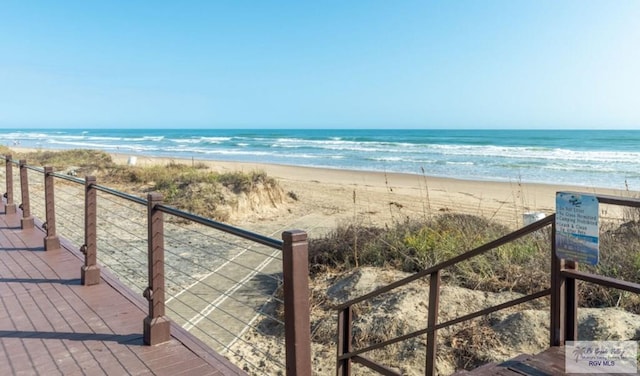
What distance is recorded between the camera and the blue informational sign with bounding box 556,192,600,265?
80.2 inches

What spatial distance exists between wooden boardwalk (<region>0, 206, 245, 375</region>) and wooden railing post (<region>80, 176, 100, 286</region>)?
0.10m

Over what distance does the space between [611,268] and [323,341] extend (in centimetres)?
300

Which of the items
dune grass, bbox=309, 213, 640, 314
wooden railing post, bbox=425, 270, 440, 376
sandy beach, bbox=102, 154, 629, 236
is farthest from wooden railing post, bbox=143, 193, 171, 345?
sandy beach, bbox=102, 154, 629, 236

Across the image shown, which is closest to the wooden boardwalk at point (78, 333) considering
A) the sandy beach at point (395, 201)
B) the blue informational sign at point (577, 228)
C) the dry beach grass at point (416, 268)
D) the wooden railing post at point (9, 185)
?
the dry beach grass at point (416, 268)

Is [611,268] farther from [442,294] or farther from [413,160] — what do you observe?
[413,160]

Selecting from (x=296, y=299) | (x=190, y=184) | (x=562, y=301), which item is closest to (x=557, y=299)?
(x=562, y=301)

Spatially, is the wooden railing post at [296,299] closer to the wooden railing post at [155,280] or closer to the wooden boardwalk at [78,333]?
the wooden boardwalk at [78,333]

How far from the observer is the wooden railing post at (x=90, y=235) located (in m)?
4.52

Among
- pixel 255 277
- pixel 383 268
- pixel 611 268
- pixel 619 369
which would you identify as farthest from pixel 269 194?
pixel 619 369

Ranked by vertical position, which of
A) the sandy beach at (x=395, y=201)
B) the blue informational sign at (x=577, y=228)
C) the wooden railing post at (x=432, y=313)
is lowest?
the sandy beach at (x=395, y=201)

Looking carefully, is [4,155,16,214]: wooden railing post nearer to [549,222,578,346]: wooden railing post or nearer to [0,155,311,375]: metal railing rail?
[0,155,311,375]: metal railing rail

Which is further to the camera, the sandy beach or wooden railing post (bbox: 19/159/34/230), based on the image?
the sandy beach

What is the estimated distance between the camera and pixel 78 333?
3.61 m

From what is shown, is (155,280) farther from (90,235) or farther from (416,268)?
(416,268)
